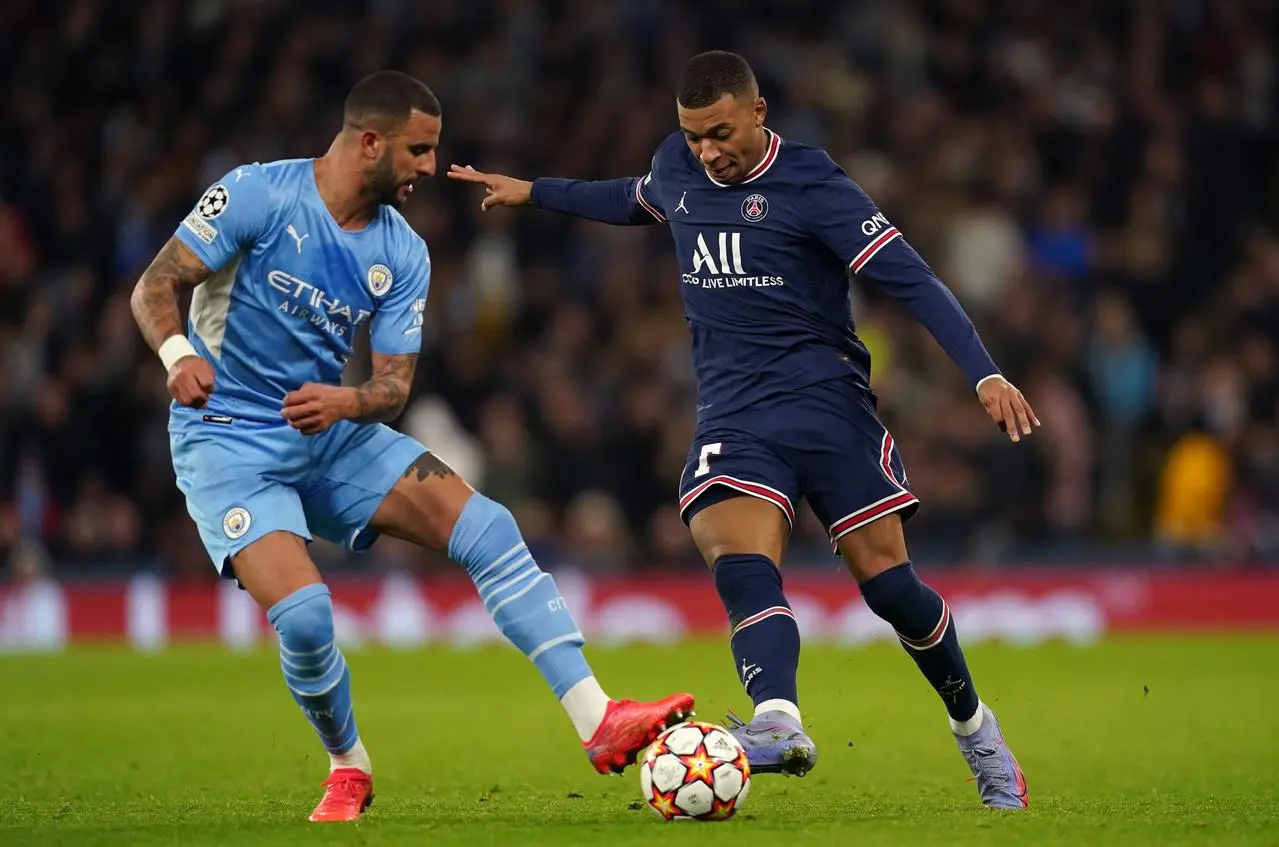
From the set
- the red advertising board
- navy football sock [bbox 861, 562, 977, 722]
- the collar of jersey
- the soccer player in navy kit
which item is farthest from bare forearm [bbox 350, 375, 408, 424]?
the red advertising board

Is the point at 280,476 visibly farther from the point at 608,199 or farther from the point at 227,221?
the point at 608,199

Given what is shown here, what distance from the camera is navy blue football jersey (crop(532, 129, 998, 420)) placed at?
21.5ft

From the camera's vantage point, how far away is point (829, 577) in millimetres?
16969

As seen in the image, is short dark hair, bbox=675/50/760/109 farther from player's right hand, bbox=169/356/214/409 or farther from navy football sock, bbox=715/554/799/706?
player's right hand, bbox=169/356/214/409

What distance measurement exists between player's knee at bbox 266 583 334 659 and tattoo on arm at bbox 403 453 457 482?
57 centimetres

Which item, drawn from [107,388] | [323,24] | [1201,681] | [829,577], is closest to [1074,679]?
[1201,681]

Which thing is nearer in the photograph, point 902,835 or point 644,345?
point 902,835

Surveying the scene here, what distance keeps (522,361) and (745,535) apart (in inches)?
454

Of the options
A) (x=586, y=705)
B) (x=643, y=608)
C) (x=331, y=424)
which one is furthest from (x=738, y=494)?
(x=643, y=608)

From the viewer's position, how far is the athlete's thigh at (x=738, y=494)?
6.48 m

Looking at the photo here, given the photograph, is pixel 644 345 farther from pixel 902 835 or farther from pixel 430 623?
pixel 902 835

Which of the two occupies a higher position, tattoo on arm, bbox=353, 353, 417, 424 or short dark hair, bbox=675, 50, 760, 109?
short dark hair, bbox=675, 50, 760, 109

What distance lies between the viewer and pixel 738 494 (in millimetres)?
6527

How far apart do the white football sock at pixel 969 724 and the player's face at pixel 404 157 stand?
9.00 ft
